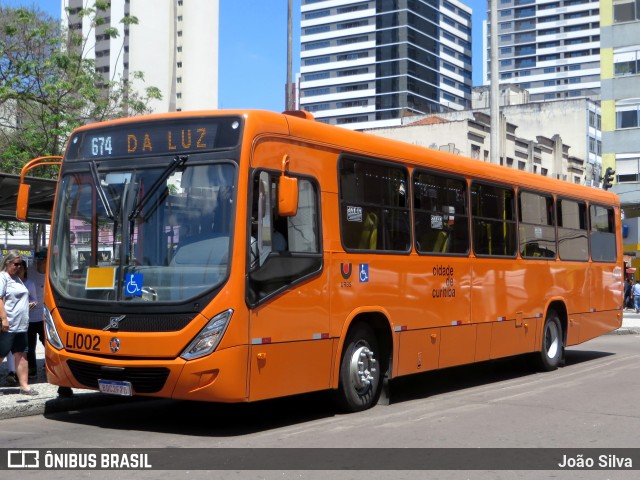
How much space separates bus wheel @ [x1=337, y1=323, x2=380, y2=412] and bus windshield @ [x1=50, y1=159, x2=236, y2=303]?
2.24 m

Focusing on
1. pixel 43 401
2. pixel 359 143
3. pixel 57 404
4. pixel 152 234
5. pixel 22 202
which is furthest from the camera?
pixel 359 143

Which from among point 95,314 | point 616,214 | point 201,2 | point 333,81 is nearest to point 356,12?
point 333,81

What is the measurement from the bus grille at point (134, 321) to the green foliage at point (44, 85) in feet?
39.7

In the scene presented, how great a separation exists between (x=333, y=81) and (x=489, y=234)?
→ 139 meters

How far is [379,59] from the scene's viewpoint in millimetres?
146375

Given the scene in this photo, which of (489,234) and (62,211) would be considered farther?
(489,234)

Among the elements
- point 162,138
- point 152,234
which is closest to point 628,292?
point 162,138

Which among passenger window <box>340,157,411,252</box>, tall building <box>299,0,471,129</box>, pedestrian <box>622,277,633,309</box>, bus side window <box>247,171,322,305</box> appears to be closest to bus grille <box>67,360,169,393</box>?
bus side window <box>247,171,322,305</box>

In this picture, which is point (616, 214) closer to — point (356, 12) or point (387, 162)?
point (387, 162)

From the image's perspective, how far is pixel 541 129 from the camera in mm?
80312

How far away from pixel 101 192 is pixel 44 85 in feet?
40.1

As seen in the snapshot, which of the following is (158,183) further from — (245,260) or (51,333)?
(51,333)

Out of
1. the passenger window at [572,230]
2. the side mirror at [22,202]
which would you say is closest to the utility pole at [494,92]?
the passenger window at [572,230]

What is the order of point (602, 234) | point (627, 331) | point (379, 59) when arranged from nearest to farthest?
point (602, 234), point (627, 331), point (379, 59)
